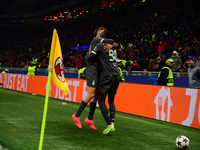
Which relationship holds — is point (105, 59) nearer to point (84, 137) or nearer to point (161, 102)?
point (84, 137)

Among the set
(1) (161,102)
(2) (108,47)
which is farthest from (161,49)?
(2) (108,47)

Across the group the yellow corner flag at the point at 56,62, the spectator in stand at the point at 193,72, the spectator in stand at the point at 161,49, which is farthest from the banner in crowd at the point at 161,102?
the spectator in stand at the point at 161,49

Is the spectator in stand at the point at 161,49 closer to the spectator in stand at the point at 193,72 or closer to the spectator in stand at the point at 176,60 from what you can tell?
the spectator in stand at the point at 176,60

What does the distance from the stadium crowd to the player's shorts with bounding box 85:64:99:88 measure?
81 cm

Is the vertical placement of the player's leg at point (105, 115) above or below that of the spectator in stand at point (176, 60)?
below

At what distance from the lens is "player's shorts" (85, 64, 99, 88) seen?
4750 mm

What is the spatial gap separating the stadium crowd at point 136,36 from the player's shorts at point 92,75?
814mm

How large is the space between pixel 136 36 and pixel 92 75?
18.3 m

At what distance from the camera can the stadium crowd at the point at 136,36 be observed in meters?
16.1

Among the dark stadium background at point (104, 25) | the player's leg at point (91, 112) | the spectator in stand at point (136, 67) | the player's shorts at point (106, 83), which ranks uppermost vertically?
the dark stadium background at point (104, 25)

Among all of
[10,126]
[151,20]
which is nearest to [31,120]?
[10,126]

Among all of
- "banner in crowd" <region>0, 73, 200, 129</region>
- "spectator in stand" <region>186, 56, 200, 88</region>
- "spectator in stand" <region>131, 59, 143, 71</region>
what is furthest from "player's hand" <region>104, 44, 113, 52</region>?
"spectator in stand" <region>131, 59, 143, 71</region>

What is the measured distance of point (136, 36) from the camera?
22500 millimetres

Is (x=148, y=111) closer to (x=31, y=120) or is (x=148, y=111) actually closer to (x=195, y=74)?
(x=195, y=74)
